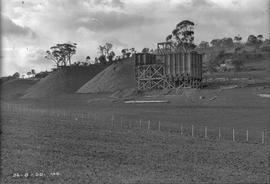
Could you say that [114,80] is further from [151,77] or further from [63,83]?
[63,83]

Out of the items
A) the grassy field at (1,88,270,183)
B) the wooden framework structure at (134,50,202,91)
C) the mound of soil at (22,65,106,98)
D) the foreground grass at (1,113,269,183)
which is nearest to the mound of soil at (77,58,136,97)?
the mound of soil at (22,65,106,98)

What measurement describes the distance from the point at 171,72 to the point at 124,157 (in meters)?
82.0

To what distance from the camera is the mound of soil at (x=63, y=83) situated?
173 metres

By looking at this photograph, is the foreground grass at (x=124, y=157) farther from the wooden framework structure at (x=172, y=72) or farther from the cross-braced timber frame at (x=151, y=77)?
the cross-braced timber frame at (x=151, y=77)

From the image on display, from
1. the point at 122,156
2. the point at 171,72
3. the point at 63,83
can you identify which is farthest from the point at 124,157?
the point at 63,83

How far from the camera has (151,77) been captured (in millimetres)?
114062

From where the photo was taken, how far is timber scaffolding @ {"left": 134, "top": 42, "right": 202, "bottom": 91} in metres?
110

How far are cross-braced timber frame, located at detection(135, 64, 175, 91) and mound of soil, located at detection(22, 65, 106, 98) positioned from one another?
55.6 metres

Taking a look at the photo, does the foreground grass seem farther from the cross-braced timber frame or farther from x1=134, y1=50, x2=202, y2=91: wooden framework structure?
the cross-braced timber frame

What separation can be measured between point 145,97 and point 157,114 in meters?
32.3

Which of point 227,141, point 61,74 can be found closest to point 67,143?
point 227,141

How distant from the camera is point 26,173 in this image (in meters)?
24.3

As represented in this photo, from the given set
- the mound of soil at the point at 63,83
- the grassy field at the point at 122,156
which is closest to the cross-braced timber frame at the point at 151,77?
the mound of soil at the point at 63,83

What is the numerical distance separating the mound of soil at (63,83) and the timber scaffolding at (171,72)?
5658cm
